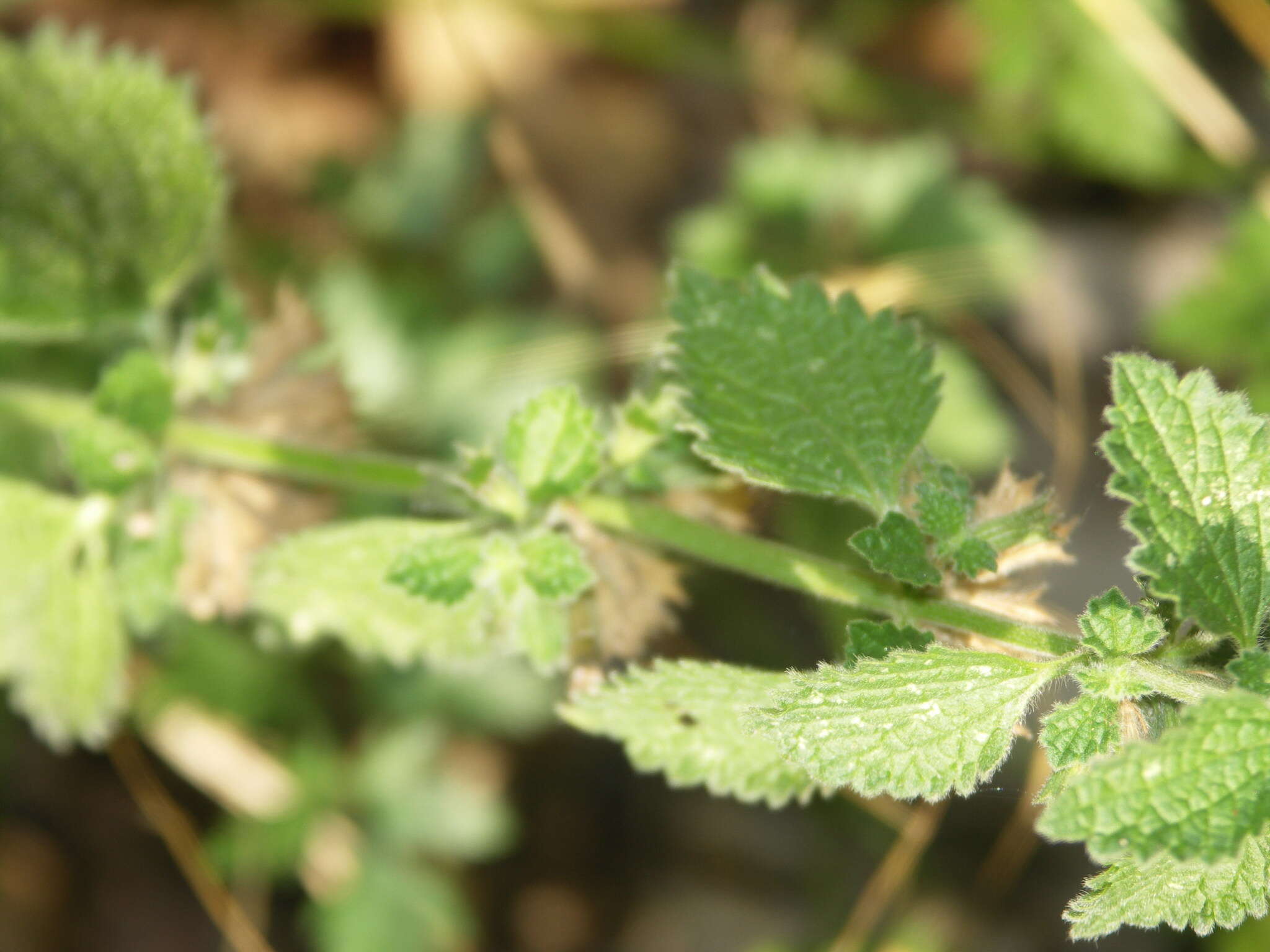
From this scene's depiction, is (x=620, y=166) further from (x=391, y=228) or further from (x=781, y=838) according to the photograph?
(x=781, y=838)

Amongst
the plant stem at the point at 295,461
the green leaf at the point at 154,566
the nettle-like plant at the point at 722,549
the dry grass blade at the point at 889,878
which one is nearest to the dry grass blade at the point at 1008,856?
the dry grass blade at the point at 889,878

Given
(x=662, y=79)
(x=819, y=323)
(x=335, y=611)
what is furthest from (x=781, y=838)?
(x=662, y=79)

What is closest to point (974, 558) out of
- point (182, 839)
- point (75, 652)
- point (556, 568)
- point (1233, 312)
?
point (556, 568)

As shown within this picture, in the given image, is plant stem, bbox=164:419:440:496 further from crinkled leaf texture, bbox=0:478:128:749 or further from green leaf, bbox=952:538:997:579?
green leaf, bbox=952:538:997:579

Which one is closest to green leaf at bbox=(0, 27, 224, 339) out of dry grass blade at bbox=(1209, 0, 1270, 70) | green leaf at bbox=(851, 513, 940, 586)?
green leaf at bbox=(851, 513, 940, 586)

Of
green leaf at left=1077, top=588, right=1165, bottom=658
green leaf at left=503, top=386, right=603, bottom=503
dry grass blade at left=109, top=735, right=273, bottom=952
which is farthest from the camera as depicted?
dry grass blade at left=109, top=735, right=273, bottom=952

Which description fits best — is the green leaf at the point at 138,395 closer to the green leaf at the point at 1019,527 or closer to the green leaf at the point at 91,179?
the green leaf at the point at 91,179

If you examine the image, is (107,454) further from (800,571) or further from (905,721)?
(905,721)
